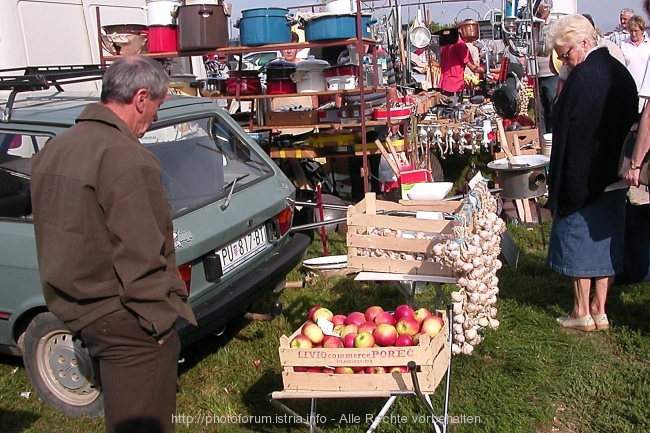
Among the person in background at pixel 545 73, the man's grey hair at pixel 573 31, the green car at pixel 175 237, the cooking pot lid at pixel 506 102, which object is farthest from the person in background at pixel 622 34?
the green car at pixel 175 237

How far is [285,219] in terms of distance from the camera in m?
4.72

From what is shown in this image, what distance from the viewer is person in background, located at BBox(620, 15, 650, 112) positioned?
8891mm

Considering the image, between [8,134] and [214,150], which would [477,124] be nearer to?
[214,150]

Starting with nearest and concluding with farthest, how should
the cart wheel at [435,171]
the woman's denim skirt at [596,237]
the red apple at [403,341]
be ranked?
the red apple at [403,341] < the woman's denim skirt at [596,237] < the cart wheel at [435,171]

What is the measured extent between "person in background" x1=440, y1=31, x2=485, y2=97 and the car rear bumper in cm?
756

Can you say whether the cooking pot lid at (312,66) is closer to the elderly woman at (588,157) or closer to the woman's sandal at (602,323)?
the elderly woman at (588,157)

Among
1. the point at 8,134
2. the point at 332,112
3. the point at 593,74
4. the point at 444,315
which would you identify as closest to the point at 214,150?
the point at 8,134

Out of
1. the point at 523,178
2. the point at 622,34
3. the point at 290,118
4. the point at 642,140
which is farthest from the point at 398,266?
the point at 622,34

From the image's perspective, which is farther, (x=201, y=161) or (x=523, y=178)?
(x=523, y=178)

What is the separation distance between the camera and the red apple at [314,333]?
3.12 metres

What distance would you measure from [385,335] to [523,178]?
3722 mm

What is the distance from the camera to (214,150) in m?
4.46

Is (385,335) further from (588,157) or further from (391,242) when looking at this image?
(588,157)

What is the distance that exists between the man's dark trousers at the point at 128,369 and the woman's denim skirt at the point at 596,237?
9.31 feet
